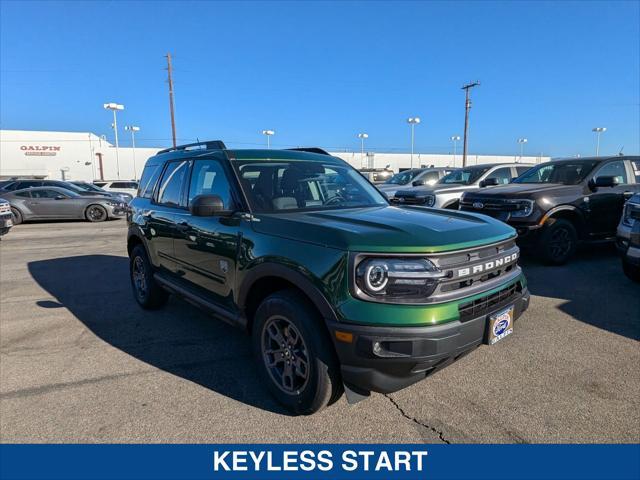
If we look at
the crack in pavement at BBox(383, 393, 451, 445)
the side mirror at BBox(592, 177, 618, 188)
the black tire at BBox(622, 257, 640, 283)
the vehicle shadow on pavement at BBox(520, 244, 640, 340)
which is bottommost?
the crack in pavement at BBox(383, 393, 451, 445)

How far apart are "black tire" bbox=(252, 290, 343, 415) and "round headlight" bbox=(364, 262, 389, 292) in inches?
17.9

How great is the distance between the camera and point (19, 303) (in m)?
5.48

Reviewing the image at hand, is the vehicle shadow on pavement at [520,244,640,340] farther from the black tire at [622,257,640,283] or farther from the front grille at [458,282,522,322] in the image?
the front grille at [458,282,522,322]

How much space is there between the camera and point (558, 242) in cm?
669

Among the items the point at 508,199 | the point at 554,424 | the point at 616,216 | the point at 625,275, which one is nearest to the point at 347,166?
the point at 554,424

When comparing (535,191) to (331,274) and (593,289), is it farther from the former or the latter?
(331,274)

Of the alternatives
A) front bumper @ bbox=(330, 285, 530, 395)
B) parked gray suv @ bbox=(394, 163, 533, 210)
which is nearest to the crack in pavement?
front bumper @ bbox=(330, 285, 530, 395)

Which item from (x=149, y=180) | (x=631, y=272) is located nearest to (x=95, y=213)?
(x=149, y=180)

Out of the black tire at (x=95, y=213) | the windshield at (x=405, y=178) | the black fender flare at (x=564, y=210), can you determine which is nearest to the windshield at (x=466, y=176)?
the windshield at (x=405, y=178)

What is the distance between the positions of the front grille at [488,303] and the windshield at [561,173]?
210 inches

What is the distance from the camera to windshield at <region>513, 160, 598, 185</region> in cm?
719

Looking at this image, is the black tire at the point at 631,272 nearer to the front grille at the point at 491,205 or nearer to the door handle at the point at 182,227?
the front grille at the point at 491,205

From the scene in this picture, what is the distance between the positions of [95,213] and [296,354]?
16.1m

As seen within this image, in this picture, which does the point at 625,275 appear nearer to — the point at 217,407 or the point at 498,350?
the point at 498,350
